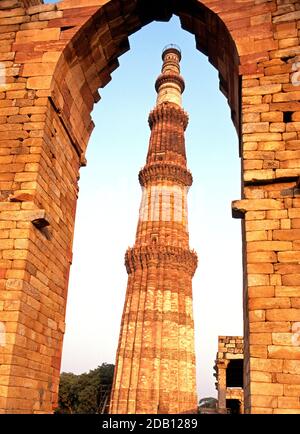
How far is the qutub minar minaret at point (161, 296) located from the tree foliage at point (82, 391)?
35.4 feet

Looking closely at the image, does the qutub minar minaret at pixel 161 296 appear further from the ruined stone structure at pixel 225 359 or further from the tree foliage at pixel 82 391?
the tree foliage at pixel 82 391

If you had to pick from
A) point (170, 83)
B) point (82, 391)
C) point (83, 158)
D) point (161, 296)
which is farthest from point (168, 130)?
point (82, 391)

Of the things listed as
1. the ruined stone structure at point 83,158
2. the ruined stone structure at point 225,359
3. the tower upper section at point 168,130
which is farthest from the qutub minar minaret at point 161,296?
the ruined stone structure at point 83,158

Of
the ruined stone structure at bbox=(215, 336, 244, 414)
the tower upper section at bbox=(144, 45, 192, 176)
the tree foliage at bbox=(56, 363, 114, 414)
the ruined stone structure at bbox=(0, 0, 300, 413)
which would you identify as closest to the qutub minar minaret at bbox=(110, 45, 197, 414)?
the tower upper section at bbox=(144, 45, 192, 176)

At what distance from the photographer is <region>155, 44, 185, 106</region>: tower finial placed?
2831cm

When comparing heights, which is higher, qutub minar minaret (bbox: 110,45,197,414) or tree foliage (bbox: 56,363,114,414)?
qutub minar minaret (bbox: 110,45,197,414)

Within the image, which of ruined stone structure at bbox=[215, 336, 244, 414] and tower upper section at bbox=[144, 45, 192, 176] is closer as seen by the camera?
ruined stone structure at bbox=[215, 336, 244, 414]

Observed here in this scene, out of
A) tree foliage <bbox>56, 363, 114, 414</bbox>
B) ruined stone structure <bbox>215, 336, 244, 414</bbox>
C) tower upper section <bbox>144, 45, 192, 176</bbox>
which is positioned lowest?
tree foliage <bbox>56, 363, 114, 414</bbox>

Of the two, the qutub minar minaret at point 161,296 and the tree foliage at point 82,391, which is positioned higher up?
the qutub minar minaret at point 161,296

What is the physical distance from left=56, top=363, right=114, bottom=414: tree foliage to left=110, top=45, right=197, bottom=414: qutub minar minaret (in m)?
10.8

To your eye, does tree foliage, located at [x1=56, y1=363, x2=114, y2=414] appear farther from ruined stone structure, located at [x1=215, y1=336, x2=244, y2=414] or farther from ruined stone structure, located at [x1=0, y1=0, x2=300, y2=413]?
ruined stone structure, located at [x1=0, y1=0, x2=300, y2=413]

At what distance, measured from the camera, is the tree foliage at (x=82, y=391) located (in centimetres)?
3062

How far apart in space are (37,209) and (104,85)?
3687 mm

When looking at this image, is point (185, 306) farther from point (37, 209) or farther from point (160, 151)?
point (37, 209)
